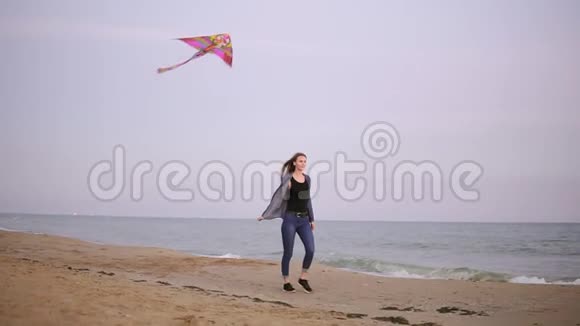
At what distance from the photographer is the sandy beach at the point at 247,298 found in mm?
4137

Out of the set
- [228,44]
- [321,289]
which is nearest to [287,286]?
[321,289]

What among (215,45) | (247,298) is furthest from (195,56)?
(247,298)

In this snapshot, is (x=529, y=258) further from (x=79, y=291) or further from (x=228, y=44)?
(x=79, y=291)

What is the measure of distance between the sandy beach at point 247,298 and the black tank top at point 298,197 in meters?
Answer: 1.15

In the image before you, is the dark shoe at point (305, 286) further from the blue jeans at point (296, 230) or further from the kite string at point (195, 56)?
the kite string at point (195, 56)

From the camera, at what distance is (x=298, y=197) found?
679 centimetres

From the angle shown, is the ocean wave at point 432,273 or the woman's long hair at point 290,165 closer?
the woman's long hair at point 290,165

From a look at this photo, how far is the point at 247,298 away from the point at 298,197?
1.48 m

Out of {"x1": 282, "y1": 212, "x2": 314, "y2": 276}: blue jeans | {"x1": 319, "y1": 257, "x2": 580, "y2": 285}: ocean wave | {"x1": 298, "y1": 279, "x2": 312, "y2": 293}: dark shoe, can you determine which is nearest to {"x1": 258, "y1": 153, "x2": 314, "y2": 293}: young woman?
{"x1": 282, "y1": 212, "x2": 314, "y2": 276}: blue jeans

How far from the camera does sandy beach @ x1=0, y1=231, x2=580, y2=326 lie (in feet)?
13.6

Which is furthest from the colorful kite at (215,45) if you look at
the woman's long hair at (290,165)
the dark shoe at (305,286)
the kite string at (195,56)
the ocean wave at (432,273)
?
the ocean wave at (432,273)

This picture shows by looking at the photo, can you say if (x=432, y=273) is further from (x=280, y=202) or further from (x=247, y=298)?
(x=247, y=298)

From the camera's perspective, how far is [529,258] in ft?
55.5

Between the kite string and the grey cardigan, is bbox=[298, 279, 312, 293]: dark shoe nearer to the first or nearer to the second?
the grey cardigan
